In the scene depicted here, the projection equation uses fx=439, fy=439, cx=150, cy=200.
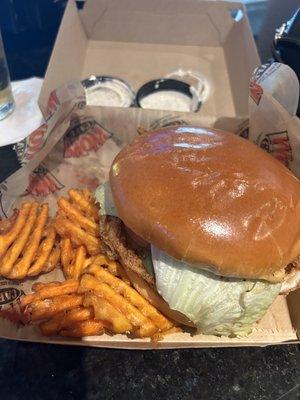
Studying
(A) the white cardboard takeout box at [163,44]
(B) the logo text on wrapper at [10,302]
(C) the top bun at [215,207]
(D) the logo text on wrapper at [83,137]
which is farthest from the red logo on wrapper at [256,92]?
(B) the logo text on wrapper at [10,302]

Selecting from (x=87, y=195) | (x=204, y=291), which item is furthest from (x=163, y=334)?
(x=87, y=195)

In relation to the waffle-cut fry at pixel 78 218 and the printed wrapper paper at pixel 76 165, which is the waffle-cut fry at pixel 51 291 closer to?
the printed wrapper paper at pixel 76 165

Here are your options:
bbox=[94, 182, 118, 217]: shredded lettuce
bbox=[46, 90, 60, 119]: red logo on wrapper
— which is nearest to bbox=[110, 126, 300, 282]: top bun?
bbox=[94, 182, 118, 217]: shredded lettuce

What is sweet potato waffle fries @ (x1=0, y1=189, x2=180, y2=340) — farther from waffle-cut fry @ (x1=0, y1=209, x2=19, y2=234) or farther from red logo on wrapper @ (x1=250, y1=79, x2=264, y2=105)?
red logo on wrapper @ (x1=250, y1=79, x2=264, y2=105)

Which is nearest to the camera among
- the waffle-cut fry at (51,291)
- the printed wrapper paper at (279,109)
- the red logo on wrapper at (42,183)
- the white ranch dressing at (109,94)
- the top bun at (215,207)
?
the top bun at (215,207)

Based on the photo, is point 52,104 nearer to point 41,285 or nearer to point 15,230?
point 15,230

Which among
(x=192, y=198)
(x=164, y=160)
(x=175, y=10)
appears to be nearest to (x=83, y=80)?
(x=175, y=10)

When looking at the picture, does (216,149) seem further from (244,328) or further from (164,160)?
(244,328)
